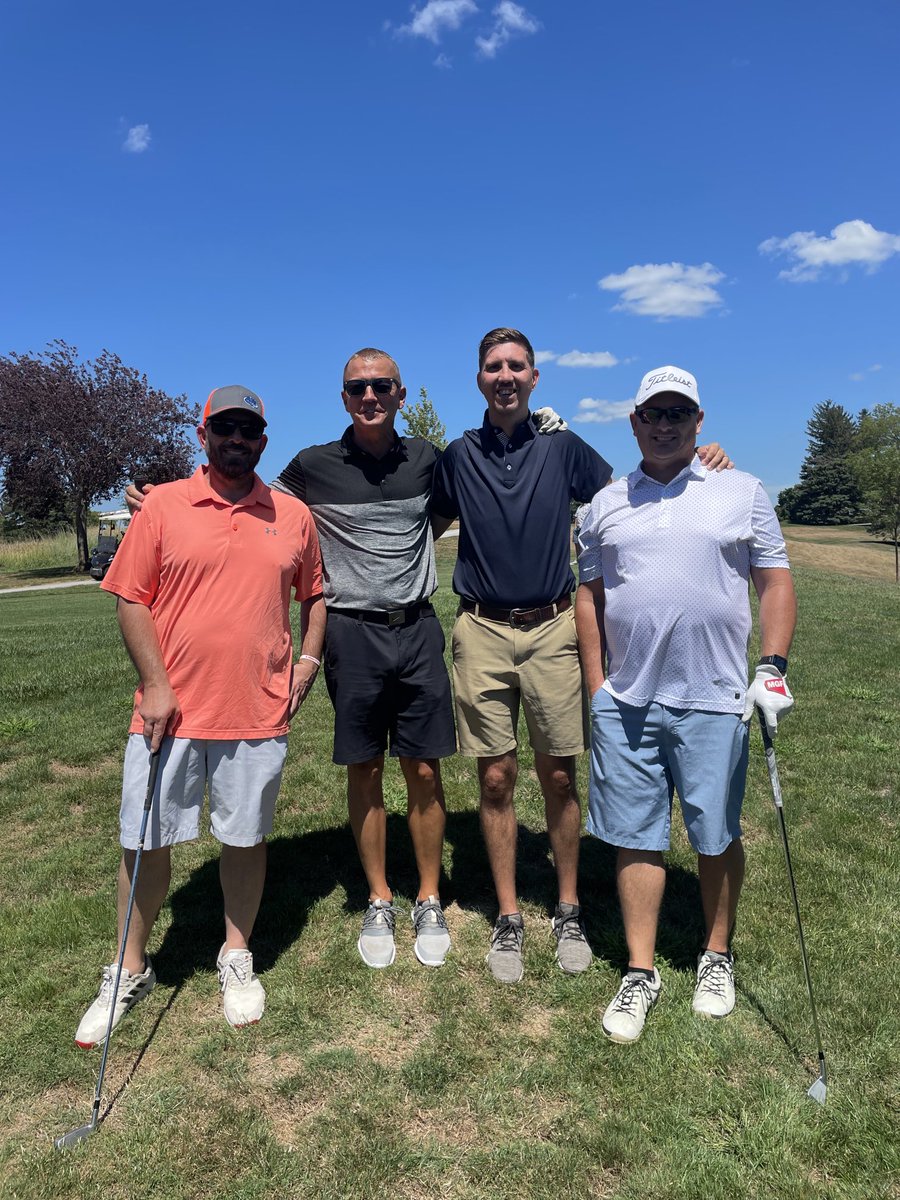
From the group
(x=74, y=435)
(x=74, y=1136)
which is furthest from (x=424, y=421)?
(x=74, y=1136)

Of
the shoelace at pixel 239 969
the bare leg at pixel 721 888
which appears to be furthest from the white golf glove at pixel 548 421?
the shoelace at pixel 239 969

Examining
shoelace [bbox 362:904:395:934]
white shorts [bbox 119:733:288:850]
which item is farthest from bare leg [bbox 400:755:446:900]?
white shorts [bbox 119:733:288:850]

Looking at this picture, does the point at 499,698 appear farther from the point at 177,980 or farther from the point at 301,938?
the point at 177,980

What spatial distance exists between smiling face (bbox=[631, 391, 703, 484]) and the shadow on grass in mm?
2303

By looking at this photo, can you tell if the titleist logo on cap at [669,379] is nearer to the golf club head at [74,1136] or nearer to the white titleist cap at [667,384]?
the white titleist cap at [667,384]

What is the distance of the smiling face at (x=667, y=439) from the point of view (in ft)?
10.3

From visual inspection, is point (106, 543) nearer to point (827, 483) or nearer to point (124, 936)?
point (124, 936)

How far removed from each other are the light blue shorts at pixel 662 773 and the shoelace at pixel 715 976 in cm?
59

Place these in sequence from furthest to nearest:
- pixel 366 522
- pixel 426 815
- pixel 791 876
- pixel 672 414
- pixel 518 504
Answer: pixel 426 815, pixel 366 522, pixel 518 504, pixel 672 414, pixel 791 876

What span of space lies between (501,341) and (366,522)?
1.09m

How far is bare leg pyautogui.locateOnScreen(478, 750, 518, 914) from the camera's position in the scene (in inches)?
149

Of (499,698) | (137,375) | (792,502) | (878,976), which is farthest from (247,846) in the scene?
(792,502)

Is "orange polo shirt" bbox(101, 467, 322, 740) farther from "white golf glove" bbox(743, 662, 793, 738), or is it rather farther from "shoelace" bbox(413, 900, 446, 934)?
"white golf glove" bbox(743, 662, 793, 738)

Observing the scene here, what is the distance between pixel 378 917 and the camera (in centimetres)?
383
